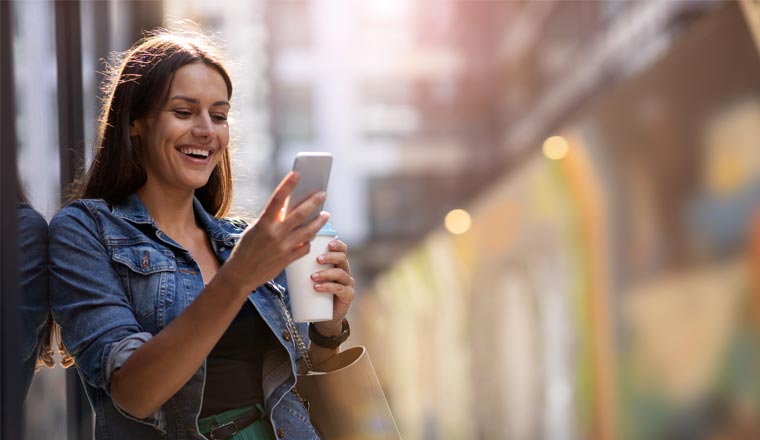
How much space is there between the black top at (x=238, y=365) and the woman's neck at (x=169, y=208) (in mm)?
221

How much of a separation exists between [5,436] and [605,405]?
5.81m

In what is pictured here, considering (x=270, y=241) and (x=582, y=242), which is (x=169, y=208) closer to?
(x=270, y=241)

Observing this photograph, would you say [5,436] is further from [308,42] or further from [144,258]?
[308,42]

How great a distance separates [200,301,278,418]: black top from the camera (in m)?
1.83

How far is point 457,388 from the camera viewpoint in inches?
520

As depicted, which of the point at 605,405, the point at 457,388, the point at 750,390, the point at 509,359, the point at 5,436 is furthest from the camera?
the point at 457,388

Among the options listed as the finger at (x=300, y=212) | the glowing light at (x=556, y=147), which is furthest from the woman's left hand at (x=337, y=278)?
the glowing light at (x=556, y=147)

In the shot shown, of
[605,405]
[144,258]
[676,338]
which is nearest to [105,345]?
[144,258]

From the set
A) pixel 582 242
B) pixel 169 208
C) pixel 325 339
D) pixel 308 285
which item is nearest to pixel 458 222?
pixel 582 242

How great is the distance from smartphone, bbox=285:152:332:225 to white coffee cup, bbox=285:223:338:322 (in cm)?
22

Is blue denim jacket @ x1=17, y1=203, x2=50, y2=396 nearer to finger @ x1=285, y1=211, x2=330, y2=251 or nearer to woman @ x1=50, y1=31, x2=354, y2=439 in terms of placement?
woman @ x1=50, y1=31, x2=354, y2=439

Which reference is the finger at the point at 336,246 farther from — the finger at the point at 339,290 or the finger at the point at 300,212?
the finger at the point at 300,212

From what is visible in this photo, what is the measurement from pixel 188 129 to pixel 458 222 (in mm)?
11228

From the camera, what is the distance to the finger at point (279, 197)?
1.56 metres
